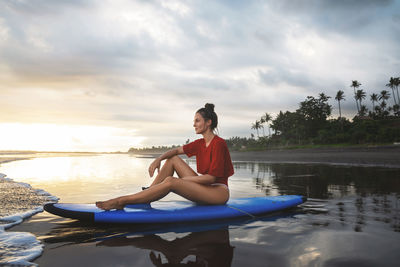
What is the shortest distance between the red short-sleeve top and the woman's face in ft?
0.74

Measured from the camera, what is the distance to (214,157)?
4.13 meters

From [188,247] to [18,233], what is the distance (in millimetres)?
2381

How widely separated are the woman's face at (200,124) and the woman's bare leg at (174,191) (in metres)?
0.87

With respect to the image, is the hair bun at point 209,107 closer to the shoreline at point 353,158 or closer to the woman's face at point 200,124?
the woman's face at point 200,124

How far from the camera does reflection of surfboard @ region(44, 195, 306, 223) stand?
3.91 m

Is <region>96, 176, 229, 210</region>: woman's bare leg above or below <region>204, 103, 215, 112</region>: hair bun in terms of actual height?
below

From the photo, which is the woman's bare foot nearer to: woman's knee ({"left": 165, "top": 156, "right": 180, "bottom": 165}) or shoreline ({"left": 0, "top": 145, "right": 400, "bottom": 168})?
woman's knee ({"left": 165, "top": 156, "right": 180, "bottom": 165})

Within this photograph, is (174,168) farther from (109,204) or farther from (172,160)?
(109,204)

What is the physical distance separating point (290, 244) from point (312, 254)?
1.14ft

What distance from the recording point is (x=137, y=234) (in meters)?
3.70

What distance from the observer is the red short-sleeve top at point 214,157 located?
4.12 metres

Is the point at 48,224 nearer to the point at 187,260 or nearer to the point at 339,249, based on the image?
the point at 187,260

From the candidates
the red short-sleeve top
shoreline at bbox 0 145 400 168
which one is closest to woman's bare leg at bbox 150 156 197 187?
the red short-sleeve top

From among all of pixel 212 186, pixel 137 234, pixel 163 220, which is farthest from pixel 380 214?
pixel 137 234
